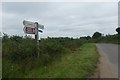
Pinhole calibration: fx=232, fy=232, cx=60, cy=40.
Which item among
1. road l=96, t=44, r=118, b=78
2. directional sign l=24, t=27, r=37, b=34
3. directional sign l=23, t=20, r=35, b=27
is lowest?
road l=96, t=44, r=118, b=78

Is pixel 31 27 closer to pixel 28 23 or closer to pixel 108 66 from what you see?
pixel 28 23

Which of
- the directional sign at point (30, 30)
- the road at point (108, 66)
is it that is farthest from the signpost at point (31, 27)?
the road at point (108, 66)

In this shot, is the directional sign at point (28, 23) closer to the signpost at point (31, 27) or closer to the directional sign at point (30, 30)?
the signpost at point (31, 27)

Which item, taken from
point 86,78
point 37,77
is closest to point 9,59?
point 37,77

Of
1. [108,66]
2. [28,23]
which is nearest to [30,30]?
[28,23]

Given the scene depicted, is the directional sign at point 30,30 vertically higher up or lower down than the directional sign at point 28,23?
lower down

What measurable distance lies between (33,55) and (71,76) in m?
3.51

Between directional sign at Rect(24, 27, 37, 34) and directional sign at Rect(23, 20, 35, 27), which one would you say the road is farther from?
directional sign at Rect(23, 20, 35, 27)

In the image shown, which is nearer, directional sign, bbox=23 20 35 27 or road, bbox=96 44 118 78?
road, bbox=96 44 118 78

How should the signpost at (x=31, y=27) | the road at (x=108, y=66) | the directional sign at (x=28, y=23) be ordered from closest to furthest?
1. the road at (x=108, y=66)
2. the directional sign at (x=28, y=23)
3. the signpost at (x=31, y=27)

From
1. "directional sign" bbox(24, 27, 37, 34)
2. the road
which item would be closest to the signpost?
"directional sign" bbox(24, 27, 37, 34)

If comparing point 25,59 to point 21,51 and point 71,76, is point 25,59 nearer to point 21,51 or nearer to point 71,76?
point 21,51

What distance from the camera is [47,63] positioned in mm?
11922

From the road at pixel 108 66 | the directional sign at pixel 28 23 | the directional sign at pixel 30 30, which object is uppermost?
the directional sign at pixel 28 23
